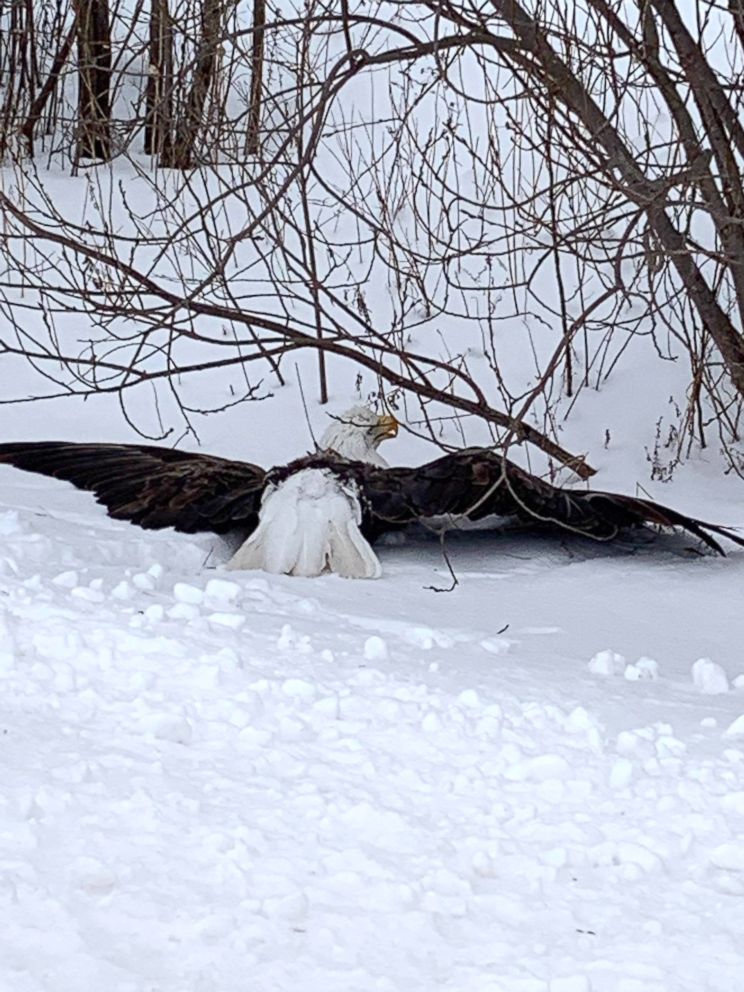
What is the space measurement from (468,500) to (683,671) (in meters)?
1.28

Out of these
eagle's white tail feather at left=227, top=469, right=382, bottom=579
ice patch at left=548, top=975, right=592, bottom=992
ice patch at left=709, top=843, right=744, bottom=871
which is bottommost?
ice patch at left=548, top=975, right=592, bottom=992

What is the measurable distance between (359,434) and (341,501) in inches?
35.3

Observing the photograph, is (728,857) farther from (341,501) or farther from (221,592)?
(341,501)

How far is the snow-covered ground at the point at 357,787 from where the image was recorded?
7.07ft

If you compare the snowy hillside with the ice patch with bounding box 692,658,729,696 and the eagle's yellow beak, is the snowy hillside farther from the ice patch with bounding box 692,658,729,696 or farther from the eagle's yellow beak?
the eagle's yellow beak

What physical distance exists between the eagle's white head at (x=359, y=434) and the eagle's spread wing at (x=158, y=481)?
0.32 metres

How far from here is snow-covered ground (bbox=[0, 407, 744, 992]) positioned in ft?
7.07

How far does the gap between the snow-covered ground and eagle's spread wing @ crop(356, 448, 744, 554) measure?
46 centimetres

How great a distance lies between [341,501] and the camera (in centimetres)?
456

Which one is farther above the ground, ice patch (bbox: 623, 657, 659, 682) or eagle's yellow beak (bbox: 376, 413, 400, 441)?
eagle's yellow beak (bbox: 376, 413, 400, 441)

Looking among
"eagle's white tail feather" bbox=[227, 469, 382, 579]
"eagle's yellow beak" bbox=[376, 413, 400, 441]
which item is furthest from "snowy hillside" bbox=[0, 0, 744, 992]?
"eagle's yellow beak" bbox=[376, 413, 400, 441]

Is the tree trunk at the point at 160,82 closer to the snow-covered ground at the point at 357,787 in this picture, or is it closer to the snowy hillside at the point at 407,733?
the snowy hillside at the point at 407,733

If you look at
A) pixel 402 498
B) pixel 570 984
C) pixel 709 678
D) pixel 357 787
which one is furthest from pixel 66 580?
pixel 570 984

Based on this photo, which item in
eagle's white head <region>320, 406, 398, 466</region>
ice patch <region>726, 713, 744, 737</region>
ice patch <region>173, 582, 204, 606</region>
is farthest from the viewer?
eagle's white head <region>320, 406, 398, 466</region>
